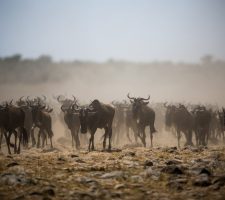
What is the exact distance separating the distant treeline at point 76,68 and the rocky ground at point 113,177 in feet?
291

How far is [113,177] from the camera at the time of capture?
44.9ft

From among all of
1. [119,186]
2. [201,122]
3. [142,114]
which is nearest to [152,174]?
[119,186]

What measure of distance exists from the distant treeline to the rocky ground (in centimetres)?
8878

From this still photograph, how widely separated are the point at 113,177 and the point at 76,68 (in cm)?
10947

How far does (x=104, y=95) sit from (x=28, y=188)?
9057 centimetres

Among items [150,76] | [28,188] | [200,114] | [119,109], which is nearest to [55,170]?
[28,188]

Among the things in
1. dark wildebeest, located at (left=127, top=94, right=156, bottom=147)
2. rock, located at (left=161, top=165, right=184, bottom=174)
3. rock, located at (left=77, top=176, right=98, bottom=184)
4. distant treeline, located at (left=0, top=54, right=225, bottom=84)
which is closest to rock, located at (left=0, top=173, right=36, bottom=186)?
rock, located at (left=77, top=176, right=98, bottom=184)

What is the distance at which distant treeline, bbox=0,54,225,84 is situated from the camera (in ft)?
353

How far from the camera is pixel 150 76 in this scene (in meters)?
128

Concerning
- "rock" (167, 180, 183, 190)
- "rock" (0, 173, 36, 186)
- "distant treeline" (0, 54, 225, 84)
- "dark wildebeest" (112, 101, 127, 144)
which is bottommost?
"rock" (167, 180, 183, 190)

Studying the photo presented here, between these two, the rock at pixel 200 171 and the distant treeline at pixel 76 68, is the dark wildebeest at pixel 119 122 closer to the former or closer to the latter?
the rock at pixel 200 171

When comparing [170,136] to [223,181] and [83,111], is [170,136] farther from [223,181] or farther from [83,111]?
[223,181]

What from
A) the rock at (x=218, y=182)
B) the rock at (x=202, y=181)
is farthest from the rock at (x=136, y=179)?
the rock at (x=218, y=182)

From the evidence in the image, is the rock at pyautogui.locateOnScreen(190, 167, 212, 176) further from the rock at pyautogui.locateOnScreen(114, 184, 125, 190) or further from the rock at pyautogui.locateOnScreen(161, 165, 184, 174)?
the rock at pyautogui.locateOnScreen(114, 184, 125, 190)
